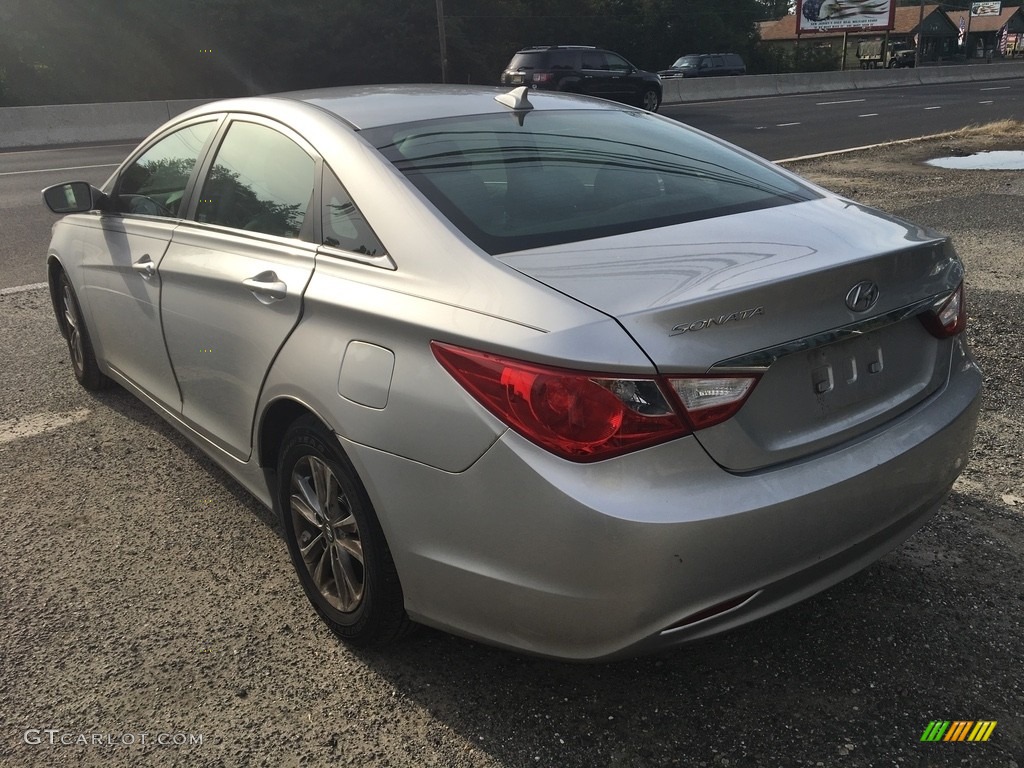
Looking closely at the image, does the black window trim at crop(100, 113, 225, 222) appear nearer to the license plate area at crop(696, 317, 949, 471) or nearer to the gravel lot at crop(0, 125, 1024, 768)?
the gravel lot at crop(0, 125, 1024, 768)

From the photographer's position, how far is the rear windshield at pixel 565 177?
2.57 meters

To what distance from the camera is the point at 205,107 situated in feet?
11.9

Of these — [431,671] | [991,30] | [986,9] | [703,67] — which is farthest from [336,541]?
[986,9]

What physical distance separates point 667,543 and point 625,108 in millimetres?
2306

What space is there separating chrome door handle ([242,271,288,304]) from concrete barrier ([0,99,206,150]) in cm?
1986

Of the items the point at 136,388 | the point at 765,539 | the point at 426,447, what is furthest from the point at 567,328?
the point at 136,388

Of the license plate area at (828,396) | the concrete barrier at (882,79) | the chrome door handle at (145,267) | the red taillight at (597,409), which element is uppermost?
the chrome door handle at (145,267)

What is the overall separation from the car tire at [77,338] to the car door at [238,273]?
1.44 meters

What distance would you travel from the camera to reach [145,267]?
12.1ft

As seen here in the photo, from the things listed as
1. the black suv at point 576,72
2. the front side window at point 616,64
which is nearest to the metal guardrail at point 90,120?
the front side window at point 616,64

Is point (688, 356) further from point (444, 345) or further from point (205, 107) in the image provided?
point (205, 107)

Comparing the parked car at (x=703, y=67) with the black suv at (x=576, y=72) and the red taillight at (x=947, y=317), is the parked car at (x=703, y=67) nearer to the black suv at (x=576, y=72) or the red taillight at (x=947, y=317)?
the black suv at (x=576, y=72)

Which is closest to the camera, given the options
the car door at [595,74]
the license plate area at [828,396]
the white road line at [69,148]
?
the license plate area at [828,396]

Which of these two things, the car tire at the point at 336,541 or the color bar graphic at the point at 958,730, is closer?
the color bar graphic at the point at 958,730
